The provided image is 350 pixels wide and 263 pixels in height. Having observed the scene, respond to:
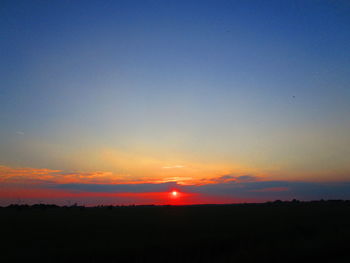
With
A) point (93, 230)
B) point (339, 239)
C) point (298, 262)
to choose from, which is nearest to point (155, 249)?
point (298, 262)

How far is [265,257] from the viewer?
16.9 metres

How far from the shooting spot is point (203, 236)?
25.2 m

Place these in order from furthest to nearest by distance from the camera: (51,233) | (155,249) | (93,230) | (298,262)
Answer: (93,230) < (51,233) < (155,249) < (298,262)

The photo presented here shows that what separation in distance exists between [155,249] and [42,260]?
697 cm

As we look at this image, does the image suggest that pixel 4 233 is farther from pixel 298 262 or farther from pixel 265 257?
pixel 298 262

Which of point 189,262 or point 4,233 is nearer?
point 189,262

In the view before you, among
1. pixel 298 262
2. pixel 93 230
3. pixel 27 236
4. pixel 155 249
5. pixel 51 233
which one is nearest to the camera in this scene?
pixel 298 262

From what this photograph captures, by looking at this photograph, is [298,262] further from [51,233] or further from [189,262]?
[51,233]

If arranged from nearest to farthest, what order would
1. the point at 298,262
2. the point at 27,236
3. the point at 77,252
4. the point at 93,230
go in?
1. the point at 298,262
2. the point at 77,252
3. the point at 27,236
4. the point at 93,230

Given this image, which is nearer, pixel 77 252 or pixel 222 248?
pixel 77 252

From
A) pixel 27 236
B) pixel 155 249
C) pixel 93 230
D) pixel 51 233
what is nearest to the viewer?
pixel 155 249

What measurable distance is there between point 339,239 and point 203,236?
387 inches

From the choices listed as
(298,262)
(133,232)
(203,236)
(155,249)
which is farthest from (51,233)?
(298,262)

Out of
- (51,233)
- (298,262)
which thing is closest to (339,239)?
(298,262)
